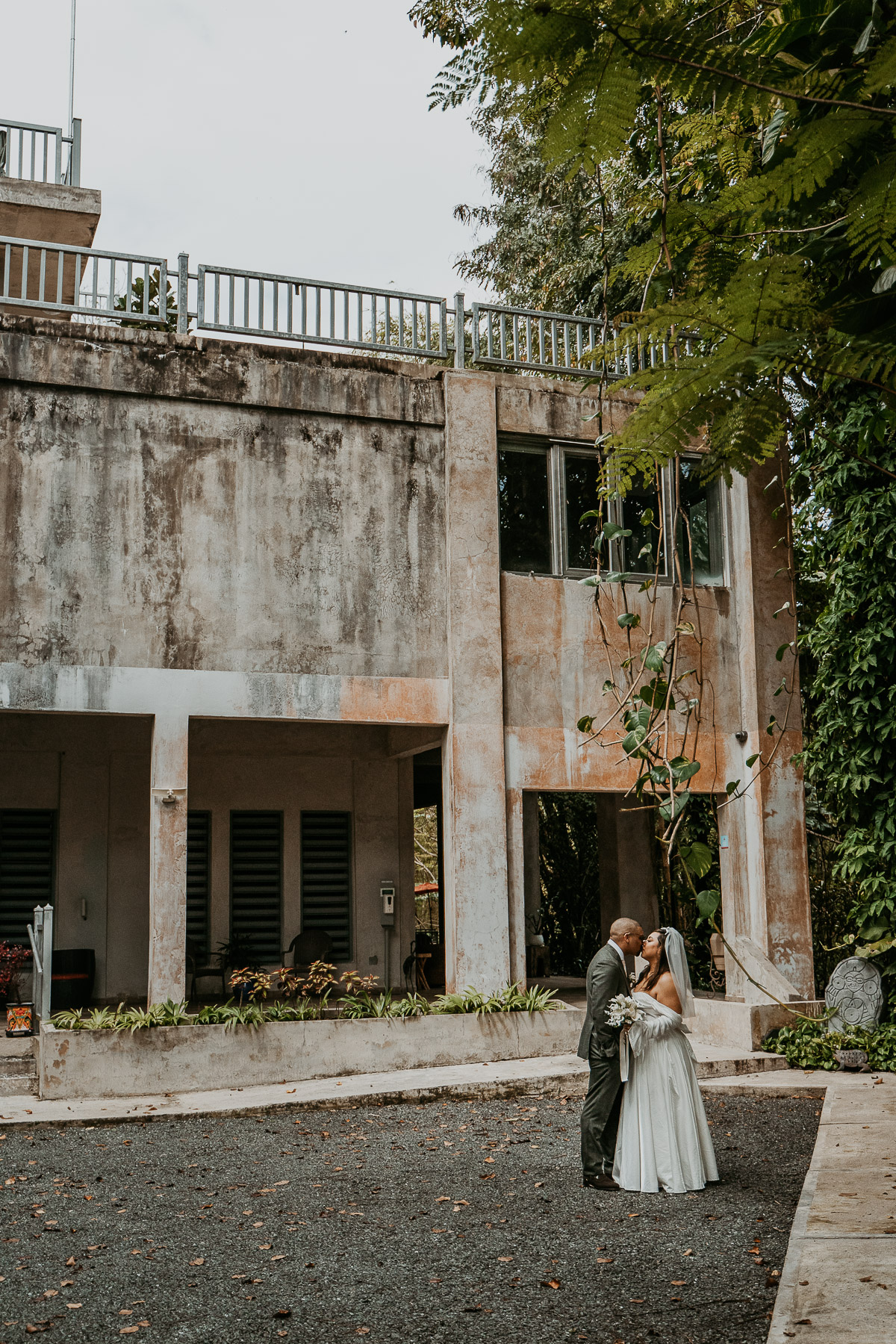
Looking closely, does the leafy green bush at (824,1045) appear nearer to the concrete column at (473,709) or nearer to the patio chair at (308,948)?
the concrete column at (473,709)

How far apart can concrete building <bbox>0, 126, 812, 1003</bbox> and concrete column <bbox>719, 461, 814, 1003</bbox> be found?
0.13ft

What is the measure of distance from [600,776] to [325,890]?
4145 millimetres

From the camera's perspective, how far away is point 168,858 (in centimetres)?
1211

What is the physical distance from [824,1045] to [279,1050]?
213 inches

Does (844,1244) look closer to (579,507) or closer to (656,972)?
(656,972)

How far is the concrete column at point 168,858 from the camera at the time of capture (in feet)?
38.9

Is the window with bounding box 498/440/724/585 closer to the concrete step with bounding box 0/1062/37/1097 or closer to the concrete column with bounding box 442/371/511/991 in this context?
the concrete column with bounding box 442/371/511/991

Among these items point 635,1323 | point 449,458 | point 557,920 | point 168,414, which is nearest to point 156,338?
point 168,414

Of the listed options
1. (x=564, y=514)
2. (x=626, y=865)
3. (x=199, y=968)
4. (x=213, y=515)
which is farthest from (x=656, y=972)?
(x=626, y=865)

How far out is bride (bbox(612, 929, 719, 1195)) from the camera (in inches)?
294

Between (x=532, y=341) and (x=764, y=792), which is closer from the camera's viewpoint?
(x=764, y=792)

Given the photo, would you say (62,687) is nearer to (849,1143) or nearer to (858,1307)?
(849,1143)

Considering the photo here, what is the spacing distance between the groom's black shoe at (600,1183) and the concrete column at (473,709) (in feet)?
16.9

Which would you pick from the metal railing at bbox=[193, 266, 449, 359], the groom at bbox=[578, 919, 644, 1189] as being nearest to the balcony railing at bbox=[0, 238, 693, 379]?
the metal railing at bbox=[193, 266, 449, 359]
